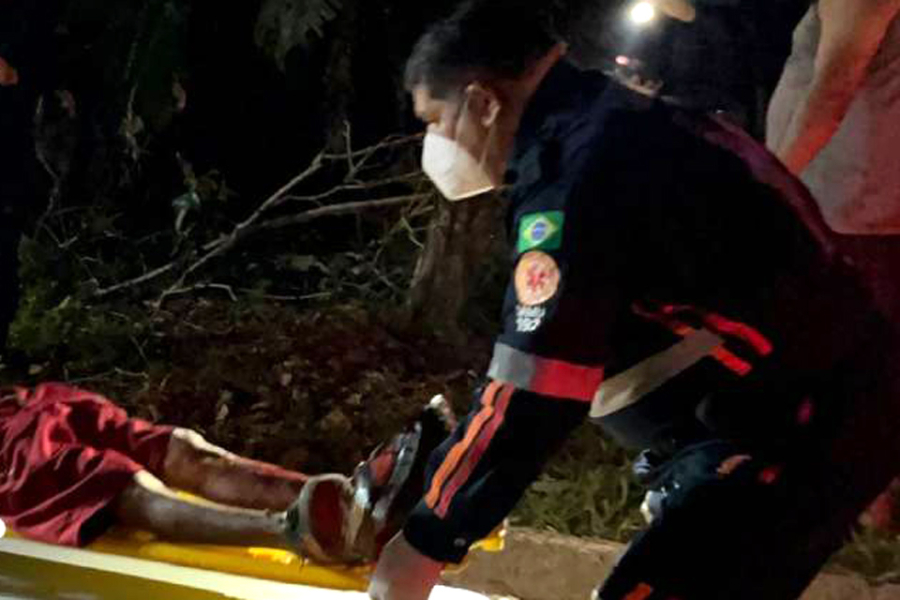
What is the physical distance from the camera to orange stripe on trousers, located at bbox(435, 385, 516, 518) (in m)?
2.08

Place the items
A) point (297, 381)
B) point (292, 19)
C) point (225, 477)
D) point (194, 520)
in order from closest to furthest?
point (194, 520) < point (225, 477) < point (292, 19) < point (297, 381)

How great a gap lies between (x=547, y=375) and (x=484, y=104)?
44cm

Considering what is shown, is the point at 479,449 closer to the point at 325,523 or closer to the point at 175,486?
the point at 325,523

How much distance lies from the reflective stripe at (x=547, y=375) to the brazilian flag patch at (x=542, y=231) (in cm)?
15

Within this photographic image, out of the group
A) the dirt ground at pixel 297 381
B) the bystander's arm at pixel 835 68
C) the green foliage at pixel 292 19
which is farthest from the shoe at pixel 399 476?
the green foliage at pixel 292 19

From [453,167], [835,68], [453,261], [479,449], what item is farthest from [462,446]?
[453,261]

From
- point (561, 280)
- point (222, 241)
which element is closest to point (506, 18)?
point (561, 280)

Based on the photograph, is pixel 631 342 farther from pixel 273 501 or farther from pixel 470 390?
pixel 470 390

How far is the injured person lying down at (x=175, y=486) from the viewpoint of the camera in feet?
8.77

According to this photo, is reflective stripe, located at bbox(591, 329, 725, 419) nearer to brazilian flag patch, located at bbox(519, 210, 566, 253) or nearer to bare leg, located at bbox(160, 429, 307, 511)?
brazilian flag patch, located at bbox(519, 210, 566, 253)

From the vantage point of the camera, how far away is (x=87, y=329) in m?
5.27

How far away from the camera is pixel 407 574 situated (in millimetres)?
2148

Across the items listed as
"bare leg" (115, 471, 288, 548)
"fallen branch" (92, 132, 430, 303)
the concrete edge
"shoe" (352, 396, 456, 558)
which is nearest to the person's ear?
"shoe" (352, 396, 456, 558)

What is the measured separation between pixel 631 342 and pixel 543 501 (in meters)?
1.76
